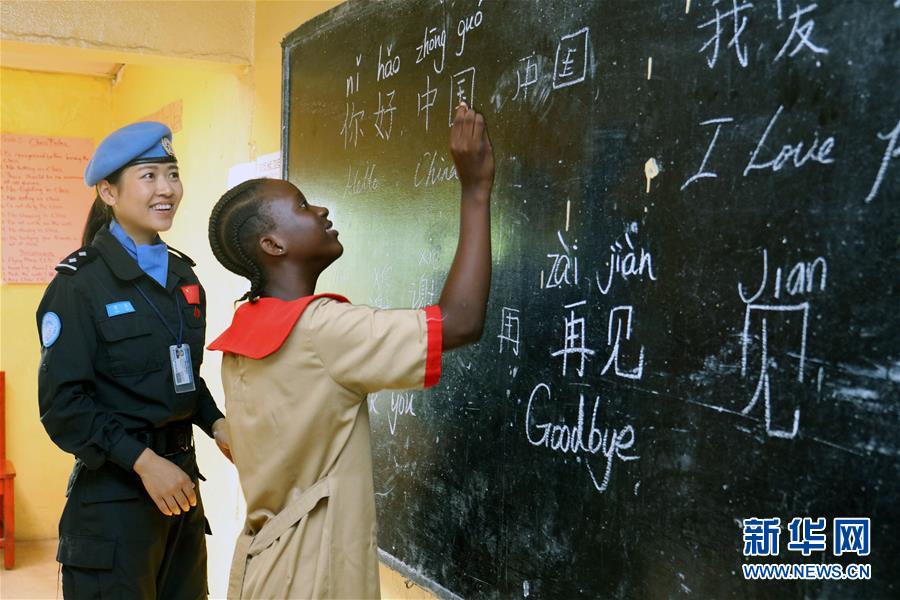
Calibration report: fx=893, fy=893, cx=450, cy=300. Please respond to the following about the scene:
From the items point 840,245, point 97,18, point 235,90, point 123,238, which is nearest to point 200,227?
point 235,90

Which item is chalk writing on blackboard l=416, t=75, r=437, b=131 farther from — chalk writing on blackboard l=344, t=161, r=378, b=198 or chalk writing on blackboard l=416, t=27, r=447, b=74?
chalk writing on blackboard l=344, t=161, r=378, b=198

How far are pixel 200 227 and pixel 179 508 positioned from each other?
240 centimetres

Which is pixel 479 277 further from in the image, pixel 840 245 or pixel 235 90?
pixel 235 90

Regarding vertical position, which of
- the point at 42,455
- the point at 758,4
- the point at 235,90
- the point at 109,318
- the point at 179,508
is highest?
the point at 235,90

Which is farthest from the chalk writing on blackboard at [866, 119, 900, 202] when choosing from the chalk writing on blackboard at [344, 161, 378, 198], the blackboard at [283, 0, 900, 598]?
the chalk writing on blackboard at [344, 161, 378, 198]

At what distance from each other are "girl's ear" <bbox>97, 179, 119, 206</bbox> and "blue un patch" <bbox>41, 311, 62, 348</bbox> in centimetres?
34

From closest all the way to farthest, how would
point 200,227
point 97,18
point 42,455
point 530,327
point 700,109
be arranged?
point 700,109 < point 530,327 < point 97,18 < point 200,227 < point 42,455

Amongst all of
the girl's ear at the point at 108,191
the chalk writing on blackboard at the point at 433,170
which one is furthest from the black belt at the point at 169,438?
the chalk writing on blackboard at the point at 433,170

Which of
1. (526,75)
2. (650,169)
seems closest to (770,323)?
(650,169)

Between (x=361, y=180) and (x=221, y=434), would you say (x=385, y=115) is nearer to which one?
(x=361, y=180)

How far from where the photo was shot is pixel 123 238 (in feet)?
7.62

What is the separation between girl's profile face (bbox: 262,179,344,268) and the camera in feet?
5.09

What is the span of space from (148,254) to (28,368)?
3.70 m

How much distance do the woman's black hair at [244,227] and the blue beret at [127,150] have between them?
2.69ft
